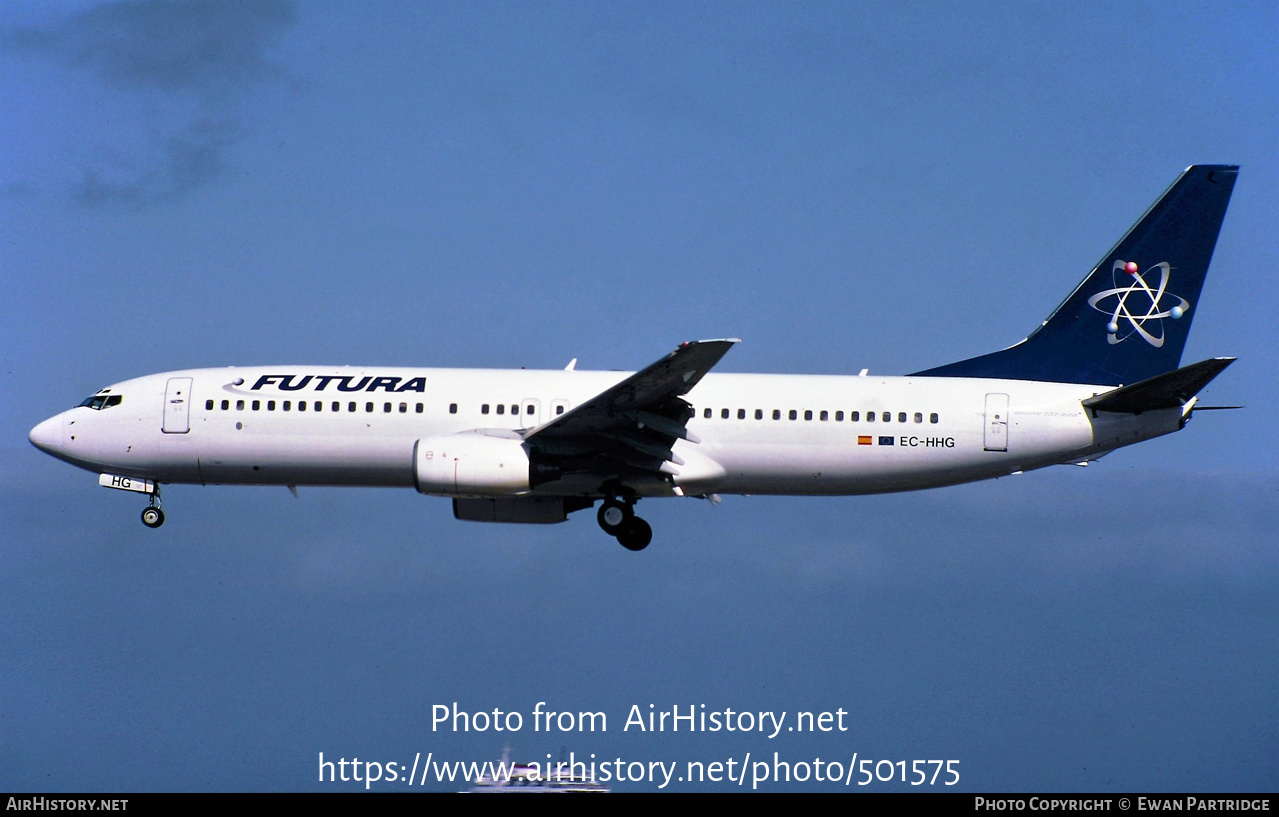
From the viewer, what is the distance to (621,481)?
35.8 meters

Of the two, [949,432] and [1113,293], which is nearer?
[949,432]

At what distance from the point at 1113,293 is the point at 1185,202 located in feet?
9.17

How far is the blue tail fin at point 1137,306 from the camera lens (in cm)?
3725

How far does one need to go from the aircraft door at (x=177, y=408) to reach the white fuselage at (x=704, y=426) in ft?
0.08

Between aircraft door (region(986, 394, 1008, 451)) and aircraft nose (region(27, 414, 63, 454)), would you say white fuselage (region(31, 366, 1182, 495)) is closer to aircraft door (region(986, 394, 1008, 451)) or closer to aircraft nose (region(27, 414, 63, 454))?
aircraft door (region(986, 394, 1008, 451))

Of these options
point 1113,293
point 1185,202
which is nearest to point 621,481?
point 1113,293

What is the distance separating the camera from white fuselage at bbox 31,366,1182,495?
3547 cm

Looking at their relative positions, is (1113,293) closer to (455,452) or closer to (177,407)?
(455,452)

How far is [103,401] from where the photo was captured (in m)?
37.6

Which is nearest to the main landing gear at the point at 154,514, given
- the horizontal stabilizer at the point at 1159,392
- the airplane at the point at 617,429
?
the airplane at the point at 617,429

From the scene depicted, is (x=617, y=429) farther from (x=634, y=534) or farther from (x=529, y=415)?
(x=634, y=534)

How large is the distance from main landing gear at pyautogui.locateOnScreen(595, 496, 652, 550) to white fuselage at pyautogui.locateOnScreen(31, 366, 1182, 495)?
60 centimetres
